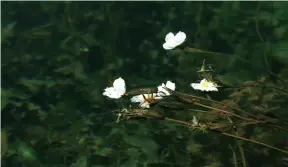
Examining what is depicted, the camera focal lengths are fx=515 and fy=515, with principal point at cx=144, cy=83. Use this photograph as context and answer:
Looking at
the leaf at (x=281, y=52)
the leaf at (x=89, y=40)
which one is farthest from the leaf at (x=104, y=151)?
the leaf at (x=281, y=52)

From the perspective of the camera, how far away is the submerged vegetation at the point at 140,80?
56.4 inches

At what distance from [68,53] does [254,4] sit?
698 mm

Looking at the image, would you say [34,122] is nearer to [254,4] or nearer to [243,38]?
[243,38]

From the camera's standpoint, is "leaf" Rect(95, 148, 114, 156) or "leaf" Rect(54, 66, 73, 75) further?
"leaf" Rect(54, 66, 73, 75)

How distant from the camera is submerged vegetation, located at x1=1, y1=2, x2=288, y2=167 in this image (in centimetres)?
143

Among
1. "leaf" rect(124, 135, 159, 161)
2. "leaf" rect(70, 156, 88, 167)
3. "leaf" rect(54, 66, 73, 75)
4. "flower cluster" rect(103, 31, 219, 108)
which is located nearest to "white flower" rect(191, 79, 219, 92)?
"flower cluster" rect(103, 31, 219, 108)

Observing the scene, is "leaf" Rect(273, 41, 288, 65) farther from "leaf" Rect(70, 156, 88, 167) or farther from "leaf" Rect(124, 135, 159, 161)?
"leaf" Rect(70, 156, 88, 167)

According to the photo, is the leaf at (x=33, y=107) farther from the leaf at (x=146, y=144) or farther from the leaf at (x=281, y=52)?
the leaf at (x=281, y=52)

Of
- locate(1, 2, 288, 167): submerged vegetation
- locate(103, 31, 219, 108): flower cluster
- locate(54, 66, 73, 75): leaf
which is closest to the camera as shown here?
locate(103, 31, 219, 108): flower cluster

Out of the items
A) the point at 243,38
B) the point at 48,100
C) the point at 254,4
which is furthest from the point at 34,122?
the point at 254,4

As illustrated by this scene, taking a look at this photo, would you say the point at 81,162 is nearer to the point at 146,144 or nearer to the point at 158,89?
the point at 146,144

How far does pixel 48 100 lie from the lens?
1755 mm

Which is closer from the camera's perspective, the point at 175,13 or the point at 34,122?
the point at 34,122

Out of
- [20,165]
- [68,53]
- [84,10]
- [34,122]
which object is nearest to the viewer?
[20,165]
